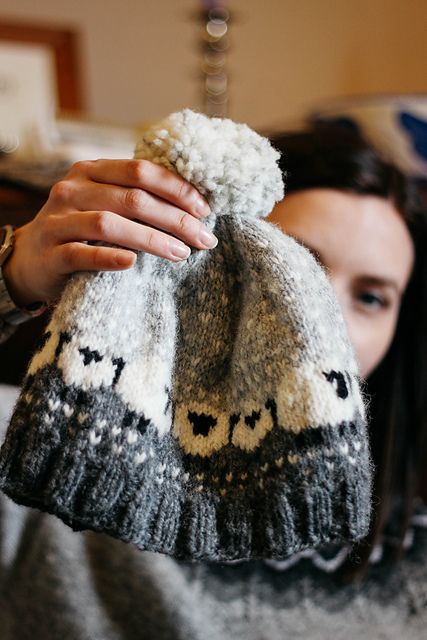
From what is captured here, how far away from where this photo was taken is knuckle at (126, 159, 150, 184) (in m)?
0.39

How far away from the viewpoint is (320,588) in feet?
2.40

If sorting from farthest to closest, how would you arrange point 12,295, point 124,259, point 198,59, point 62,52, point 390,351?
point 198,59
point 62,52
point 390,351
point 12,295
point 124,259

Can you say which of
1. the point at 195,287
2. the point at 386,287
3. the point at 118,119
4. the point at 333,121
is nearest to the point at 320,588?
the point at 386,287

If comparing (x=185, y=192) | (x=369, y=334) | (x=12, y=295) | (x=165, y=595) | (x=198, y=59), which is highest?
(x=198, y=59)

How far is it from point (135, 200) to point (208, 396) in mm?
153

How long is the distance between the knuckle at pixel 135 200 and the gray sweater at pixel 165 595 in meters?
0.38

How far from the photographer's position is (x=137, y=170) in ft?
1.27

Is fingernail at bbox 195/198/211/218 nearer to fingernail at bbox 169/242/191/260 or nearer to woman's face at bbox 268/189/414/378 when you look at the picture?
fingernail at bbox 169/242/191/260

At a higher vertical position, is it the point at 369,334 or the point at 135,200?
the point at 135,200

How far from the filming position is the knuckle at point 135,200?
0.39 meters

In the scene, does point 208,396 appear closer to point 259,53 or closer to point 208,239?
point 208,239

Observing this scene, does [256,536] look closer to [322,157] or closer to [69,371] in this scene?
[69,371]

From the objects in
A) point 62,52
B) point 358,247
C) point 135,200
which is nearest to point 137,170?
point 135,200

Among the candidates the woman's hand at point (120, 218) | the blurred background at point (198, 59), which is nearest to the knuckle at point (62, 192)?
the woman's hand at point (120, 218)
